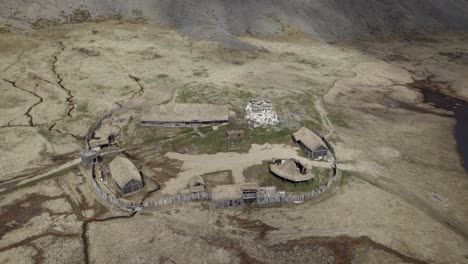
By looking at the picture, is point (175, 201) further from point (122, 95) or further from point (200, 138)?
point (122, 95)

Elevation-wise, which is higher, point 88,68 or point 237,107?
point 88,68

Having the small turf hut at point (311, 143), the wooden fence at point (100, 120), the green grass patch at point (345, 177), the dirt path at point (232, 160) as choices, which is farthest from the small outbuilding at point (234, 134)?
the wooden fence at point (100, 120)

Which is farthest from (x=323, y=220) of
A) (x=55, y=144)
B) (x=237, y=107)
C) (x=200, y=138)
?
(x=55, y=144)

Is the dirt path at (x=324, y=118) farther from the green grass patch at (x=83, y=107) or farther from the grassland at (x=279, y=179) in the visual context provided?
the green grass patch at (x=83, y=107)

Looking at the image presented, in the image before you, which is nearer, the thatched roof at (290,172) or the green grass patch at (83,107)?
the thatched roof at (290,172)

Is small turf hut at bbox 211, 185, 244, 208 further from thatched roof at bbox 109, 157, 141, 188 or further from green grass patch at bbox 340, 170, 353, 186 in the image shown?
green grass patch at bbox 340, 170, 353, 186

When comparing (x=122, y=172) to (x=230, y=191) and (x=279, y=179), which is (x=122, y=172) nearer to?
(x=230, y=191)
